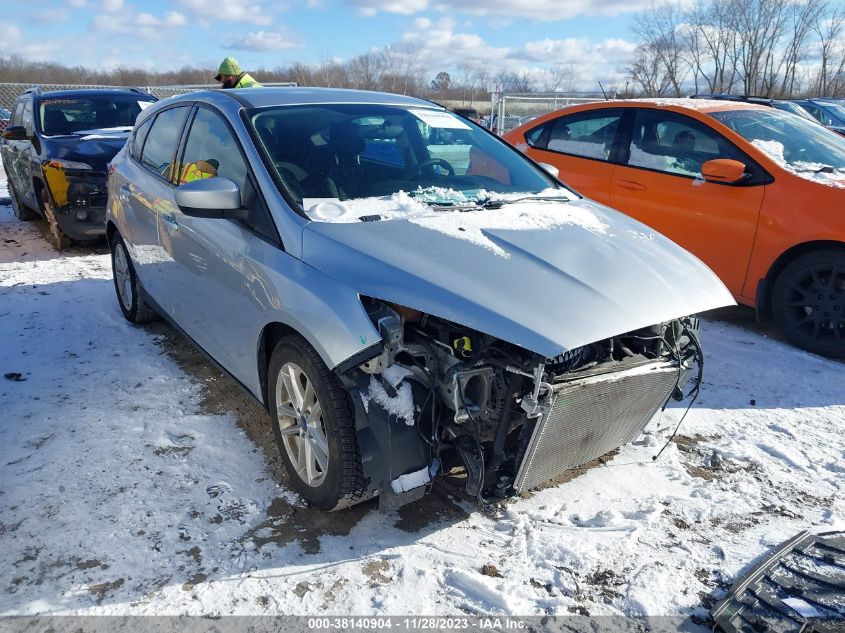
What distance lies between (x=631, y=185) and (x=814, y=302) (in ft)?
5.79

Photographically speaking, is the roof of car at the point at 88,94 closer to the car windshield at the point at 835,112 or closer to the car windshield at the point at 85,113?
the car windshield at the point at 85,113

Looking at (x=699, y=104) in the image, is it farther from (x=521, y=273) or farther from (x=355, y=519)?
(x=355, y=519)

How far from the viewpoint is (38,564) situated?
2508 millimetres

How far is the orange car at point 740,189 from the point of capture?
452 cm

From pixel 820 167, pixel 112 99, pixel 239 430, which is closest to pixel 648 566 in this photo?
pixel 239 430

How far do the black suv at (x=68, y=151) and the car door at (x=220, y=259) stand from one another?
379 cm

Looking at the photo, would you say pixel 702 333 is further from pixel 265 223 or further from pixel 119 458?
pixel 119 458

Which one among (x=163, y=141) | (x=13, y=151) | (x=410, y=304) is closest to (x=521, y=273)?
(x=410, y=304)

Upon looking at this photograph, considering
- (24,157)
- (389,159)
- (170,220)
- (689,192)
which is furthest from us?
(24,157)

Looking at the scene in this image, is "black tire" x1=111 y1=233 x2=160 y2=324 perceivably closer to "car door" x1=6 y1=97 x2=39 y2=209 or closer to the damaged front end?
the damaged front end

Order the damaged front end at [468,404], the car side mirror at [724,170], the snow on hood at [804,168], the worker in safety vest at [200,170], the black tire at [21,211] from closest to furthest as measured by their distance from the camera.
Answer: the damaged front end at [468,404], the worker in safety vest at [200,170], the snow on hood at [804,168], the car side mirror at [724,170], the black tire at [21,211]

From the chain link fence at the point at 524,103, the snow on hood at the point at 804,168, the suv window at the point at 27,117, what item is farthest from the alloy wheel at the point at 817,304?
the chain link fence at the point at 524,103

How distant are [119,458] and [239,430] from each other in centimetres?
60

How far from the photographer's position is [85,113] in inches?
316
